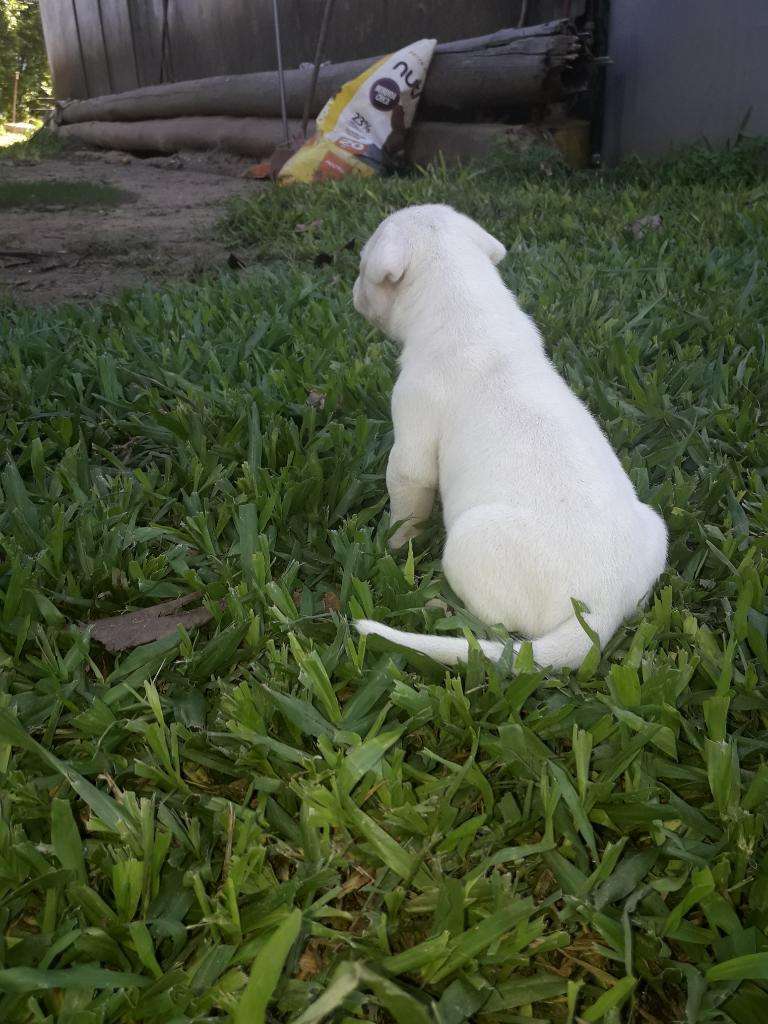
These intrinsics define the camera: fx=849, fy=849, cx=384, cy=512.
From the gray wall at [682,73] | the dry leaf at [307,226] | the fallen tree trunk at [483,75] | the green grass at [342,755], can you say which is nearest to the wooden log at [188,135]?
the fallen tree trunk at [483,75]

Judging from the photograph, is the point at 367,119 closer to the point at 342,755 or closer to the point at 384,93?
the point at 384,93

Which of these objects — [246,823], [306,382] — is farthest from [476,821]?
[306,382]

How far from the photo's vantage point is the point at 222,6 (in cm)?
1186

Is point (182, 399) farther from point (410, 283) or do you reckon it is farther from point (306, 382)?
point (410, 283)

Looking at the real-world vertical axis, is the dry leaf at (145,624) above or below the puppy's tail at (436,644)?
below

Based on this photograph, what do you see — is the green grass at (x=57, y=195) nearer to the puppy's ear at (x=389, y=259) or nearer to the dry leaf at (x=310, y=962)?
the puppy's ear at (x=389, y=259)

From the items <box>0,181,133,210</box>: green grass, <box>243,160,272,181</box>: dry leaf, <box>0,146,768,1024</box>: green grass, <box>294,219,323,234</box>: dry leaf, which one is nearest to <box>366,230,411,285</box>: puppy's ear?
<box>0,146,768,1024</box>: green grass

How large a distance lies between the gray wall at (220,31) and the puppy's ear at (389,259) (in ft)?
18.4

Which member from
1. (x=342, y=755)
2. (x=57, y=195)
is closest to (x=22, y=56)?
(x=57, y=195)

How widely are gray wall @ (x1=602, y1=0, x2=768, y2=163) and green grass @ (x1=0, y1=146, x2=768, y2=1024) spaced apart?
13.7 ft

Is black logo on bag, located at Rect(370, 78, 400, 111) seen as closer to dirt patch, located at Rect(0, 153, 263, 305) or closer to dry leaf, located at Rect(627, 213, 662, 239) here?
dirt patch, located at Rect(0, 153, 263, 305)

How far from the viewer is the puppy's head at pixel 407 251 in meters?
2.34

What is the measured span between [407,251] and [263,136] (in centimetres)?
786

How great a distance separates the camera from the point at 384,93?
7168 millimetres
